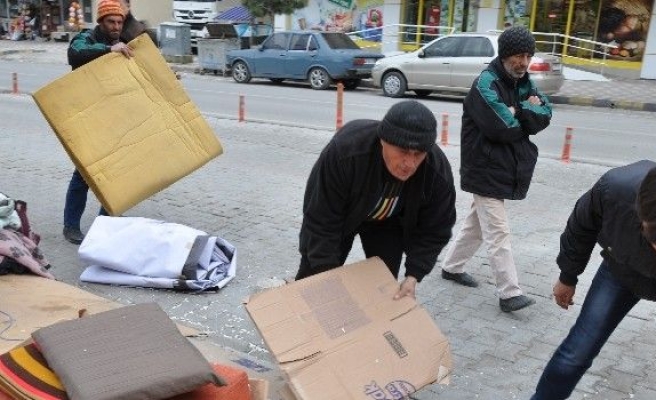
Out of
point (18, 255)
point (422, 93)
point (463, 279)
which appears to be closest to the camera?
point (18, 255)

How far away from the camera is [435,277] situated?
190 inches

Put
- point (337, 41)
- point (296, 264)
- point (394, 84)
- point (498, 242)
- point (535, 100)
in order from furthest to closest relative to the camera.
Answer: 1. point (337, 41)
2. point (394, 84)
3. point (296, 264)
4. point (498, 242)
5. point (535, 100)

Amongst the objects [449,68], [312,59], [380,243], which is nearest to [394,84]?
[449,68]

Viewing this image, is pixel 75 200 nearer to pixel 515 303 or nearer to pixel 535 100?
pixel 515 303

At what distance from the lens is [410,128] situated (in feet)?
8.03

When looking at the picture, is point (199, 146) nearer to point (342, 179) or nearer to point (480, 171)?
point (480, 171)

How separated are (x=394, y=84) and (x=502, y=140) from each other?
40.7ft

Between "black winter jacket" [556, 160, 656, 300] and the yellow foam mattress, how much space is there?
2784 mm

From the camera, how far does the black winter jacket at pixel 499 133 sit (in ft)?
13.0

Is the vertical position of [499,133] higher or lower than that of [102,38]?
lower

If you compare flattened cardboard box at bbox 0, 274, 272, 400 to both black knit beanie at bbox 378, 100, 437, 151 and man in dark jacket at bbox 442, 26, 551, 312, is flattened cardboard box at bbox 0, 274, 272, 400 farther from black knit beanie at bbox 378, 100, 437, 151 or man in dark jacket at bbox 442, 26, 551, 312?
man in dark jacket at bbox 442, 26, 551, 312

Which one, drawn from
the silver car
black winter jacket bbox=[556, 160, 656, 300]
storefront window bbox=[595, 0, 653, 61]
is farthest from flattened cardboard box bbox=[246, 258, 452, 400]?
storefront window bbox=[595, 0, 653, 61]

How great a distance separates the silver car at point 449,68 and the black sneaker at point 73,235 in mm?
10773

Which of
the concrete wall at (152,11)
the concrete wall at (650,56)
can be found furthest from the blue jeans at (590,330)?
the concrete wall at (152,11)
